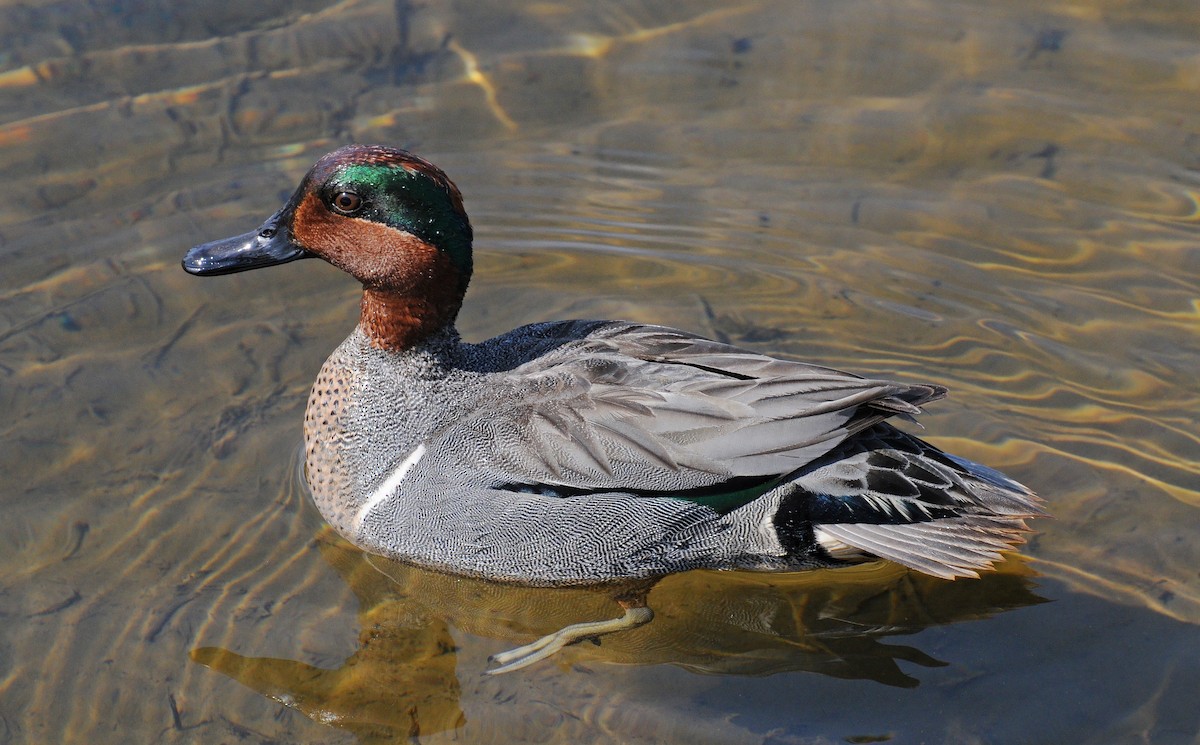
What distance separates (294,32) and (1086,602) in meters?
5.78

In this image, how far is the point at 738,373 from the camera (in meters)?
4.74

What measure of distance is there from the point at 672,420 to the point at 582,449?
0.35 m

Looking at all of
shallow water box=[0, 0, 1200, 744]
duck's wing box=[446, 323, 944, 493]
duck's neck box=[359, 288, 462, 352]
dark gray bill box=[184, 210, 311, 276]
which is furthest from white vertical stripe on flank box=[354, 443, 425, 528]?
dark gray bill box=[184, 210, 311, 276]

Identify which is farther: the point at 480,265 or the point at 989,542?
the point at 480,265

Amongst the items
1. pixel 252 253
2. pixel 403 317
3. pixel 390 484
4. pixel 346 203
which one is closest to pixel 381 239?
pixel 346 203

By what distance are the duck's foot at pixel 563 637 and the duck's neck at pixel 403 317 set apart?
4.29 feet

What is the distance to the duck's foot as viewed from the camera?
4.76m

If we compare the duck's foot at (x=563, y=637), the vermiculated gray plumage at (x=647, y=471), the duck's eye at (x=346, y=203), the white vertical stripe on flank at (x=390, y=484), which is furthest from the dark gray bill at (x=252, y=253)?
the duck's foot at (x=563, y=637)

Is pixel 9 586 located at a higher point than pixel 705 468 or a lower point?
lower

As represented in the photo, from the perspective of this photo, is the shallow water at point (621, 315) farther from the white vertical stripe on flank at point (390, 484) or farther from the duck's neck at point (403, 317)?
the duck's neck at point (403, 317)

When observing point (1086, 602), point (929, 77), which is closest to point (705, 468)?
point (1086, 602)

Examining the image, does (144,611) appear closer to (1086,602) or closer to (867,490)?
(867,490)

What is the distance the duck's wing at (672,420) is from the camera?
4.52 metres

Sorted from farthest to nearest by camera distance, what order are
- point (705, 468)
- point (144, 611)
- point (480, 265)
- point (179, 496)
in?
point (480, 265) → point (179, 496) → point (144, 611) → point (705, 468)
